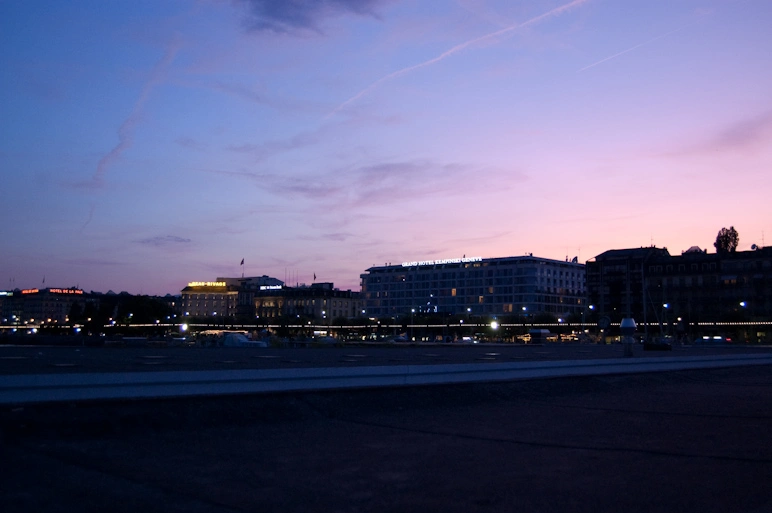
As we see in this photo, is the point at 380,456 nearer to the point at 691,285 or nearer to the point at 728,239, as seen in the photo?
the point at 691,285

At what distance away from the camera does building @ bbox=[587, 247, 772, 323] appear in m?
117

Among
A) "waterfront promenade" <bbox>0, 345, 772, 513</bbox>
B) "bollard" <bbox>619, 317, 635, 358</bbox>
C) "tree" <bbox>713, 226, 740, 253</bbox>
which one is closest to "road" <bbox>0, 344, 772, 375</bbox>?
"bollard" <bbox>619, 317, 635, 358</bbox>

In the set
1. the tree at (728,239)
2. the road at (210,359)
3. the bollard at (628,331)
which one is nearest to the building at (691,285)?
the tree at (728,239)

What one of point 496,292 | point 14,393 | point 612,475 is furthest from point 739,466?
point 496,292

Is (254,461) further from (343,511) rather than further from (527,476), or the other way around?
(527,476)

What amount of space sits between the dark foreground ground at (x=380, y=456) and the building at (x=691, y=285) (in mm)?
100395

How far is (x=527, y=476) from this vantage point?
7.50 m

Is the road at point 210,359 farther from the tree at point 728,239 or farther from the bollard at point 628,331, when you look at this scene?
the tree at point 728,239

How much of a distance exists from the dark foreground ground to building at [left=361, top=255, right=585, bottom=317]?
158222 mm

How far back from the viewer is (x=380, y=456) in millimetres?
8680

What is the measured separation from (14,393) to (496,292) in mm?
172088

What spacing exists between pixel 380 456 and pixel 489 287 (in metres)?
173

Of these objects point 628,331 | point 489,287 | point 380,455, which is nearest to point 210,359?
point 628,331

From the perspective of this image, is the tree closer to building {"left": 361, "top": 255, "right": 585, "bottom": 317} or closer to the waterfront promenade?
building {"left": 361, "top": 255, "right": 585, "bottom": 317}
